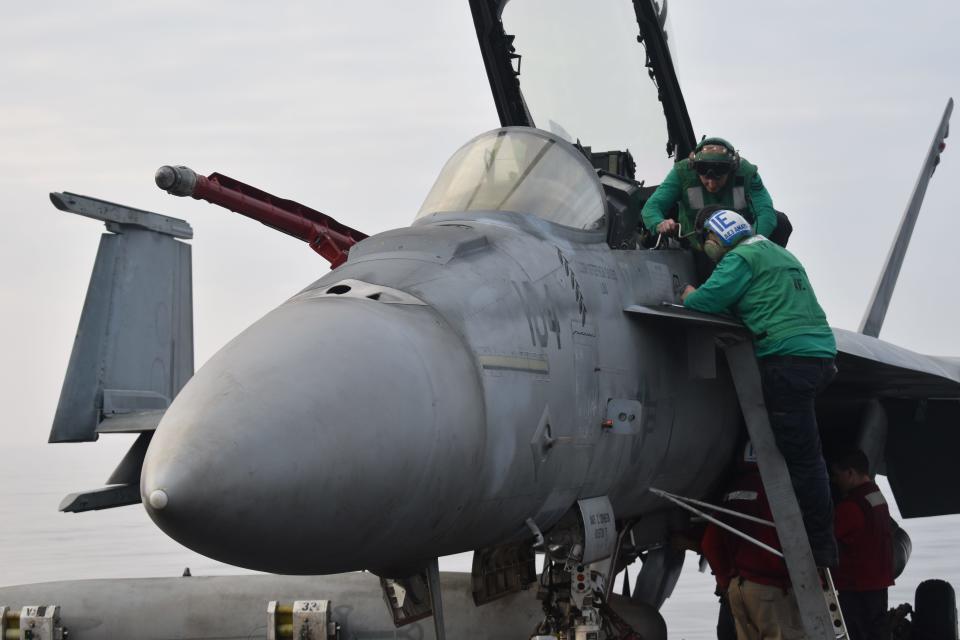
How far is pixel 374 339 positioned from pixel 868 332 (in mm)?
8474

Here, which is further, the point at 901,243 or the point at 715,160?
the point at 901,243

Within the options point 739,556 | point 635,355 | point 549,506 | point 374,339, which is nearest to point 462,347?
point 374,339

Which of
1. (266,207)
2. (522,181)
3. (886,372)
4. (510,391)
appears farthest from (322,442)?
(266,207)

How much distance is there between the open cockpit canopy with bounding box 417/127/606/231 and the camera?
6.08 meters

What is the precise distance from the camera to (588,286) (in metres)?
5.64

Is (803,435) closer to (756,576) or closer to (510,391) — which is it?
(756,576)

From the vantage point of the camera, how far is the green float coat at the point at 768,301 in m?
6.02

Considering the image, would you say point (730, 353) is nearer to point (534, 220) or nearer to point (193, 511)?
point (534, 220)

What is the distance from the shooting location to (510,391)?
468 centimetres

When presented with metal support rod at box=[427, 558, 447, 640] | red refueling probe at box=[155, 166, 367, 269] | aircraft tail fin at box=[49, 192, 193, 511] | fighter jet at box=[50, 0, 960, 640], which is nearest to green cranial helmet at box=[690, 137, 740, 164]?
fighter jet at box=[50, 0, 960, 640]

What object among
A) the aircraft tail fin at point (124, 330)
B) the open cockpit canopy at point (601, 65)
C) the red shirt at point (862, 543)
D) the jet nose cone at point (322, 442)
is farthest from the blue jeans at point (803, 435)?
the aircraft tail fin at point (124, 330)

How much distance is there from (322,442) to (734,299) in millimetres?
2767

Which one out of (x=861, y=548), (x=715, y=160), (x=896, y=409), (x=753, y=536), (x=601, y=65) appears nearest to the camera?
(x=753, y=536)

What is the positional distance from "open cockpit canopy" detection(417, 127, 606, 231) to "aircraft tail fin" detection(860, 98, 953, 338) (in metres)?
6.04
